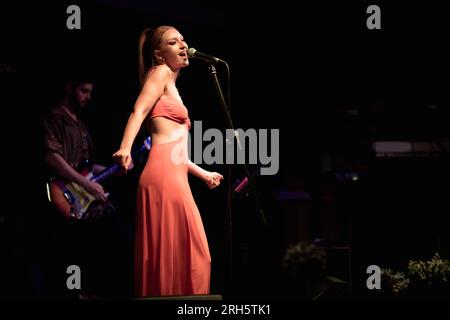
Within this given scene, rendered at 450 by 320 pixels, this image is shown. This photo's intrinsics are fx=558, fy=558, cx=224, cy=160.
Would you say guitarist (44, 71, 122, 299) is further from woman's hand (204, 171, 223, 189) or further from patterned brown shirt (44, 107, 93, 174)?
woman's hand (204, 171, 223, 189)

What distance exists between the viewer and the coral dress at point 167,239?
2.82m

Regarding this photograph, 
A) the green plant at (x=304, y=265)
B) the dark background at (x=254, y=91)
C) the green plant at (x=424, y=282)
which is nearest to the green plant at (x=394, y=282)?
the green plant at (x=424, y=282)

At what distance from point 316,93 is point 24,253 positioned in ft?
9.82

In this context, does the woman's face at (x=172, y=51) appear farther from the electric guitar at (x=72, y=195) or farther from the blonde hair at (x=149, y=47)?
the electric guitar at (x=72, y=195)

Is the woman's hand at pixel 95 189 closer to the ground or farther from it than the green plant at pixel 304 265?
farther from it

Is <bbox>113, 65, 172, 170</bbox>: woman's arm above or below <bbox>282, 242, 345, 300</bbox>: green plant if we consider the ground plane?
above

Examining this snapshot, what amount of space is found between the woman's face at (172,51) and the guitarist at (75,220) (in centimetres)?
104

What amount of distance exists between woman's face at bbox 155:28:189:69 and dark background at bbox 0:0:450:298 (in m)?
0.90

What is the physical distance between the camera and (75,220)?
3957 millimetres

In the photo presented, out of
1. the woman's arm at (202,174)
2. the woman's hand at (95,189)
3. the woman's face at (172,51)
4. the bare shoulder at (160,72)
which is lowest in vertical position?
the woman's hand at (95,189)

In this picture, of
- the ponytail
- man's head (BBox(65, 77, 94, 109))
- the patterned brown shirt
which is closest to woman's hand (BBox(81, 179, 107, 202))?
the patterned brown shirt

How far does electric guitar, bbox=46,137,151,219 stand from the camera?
385cm

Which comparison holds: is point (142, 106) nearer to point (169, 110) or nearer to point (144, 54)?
point (169, 110)
